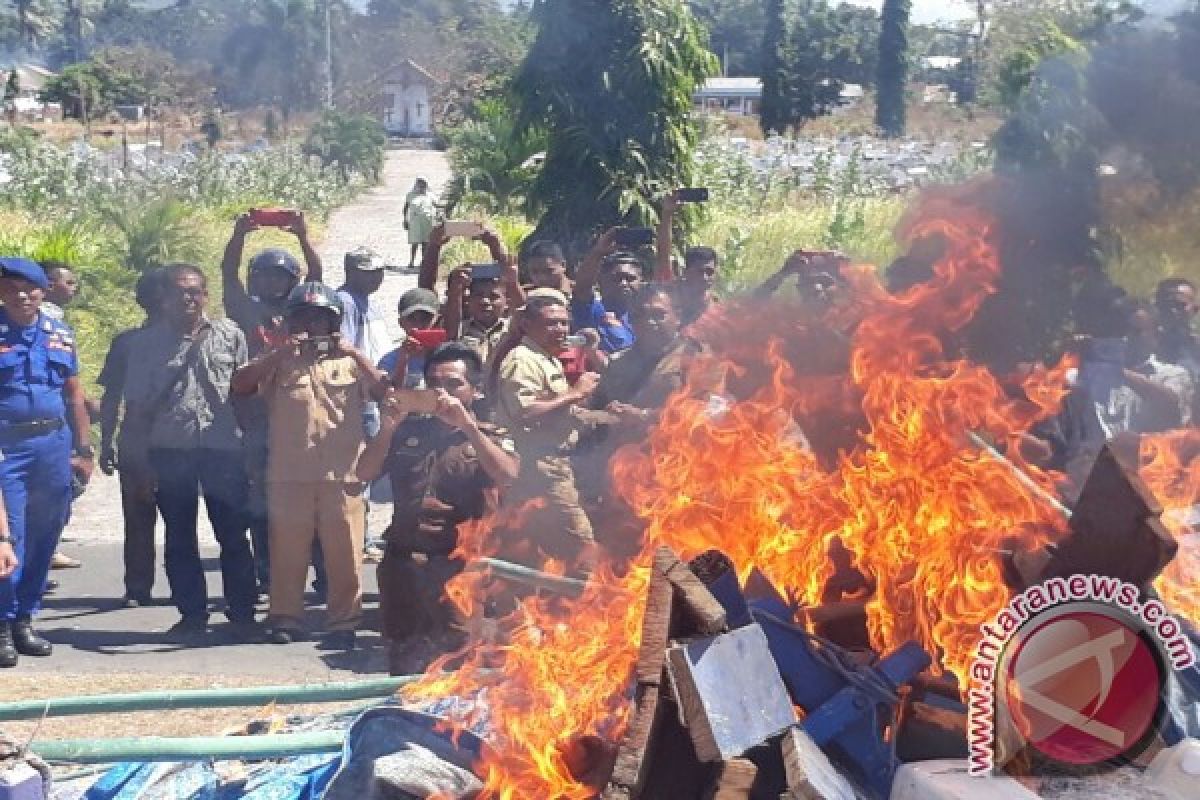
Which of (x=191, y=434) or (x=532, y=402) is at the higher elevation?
(x=532, y=402)

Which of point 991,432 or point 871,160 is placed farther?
point 871,160

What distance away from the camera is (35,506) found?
24.3ft

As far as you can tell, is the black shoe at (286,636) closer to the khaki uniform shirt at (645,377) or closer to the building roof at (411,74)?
the khaki uniform shirt at (645,377)

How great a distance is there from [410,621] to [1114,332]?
4.35m

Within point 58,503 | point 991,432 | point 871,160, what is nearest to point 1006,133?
point 991,432

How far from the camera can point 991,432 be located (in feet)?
18.7

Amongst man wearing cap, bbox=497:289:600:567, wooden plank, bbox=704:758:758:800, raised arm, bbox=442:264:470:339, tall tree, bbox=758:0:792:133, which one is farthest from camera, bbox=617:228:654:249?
tall tree, bbox=758:0:792:133

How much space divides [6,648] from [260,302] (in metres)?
2.47

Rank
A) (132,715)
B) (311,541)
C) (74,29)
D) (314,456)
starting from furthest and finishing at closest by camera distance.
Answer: (74,29)
(311,541)
(314,456)
(132,715)

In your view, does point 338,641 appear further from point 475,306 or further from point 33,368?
point 33,368

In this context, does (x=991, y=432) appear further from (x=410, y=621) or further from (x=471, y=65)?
(x=471, y=65)

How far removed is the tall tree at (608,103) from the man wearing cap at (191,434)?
4.15 metres

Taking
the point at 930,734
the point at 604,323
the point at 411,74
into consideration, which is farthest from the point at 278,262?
the point at 411,74

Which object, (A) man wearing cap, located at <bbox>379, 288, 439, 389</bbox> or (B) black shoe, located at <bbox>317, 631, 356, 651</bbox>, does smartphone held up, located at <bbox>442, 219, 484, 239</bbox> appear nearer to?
(A) man wearing cap, located at <bbox>379, 288, 439, 389</bbox>
